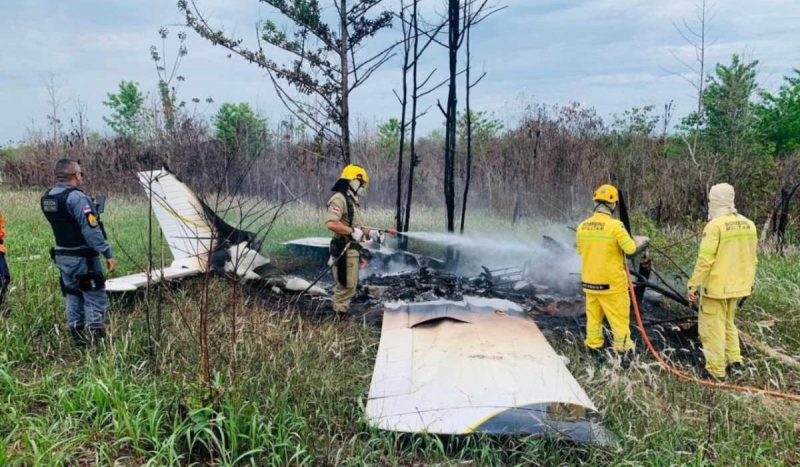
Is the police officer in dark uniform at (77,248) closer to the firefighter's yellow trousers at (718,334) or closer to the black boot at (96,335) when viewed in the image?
the black boot at (96,335)

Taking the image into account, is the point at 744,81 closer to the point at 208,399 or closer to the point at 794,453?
the point at 794,453

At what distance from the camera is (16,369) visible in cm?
432

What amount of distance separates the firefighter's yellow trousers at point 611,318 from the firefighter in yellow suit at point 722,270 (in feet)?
2.11

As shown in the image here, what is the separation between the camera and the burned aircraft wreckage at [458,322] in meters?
3.41

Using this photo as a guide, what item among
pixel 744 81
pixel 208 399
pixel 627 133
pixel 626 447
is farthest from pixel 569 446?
pixel 744 81

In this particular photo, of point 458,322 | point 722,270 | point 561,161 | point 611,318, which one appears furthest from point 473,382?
point 561,161

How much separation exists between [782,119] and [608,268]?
52.2 ft

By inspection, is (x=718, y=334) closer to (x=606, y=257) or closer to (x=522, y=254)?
(x=606, y=257)

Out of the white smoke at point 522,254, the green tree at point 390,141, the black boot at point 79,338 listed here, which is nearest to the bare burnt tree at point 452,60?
the white smoke at point 522,254

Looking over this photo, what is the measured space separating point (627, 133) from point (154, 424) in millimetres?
14801

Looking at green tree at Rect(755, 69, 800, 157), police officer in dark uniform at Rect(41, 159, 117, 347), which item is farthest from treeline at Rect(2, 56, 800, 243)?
police officer in dark uniform at Rect(41, 159, 117, 347)

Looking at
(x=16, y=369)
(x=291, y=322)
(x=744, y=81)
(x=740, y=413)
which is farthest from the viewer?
(x=744, y=81)

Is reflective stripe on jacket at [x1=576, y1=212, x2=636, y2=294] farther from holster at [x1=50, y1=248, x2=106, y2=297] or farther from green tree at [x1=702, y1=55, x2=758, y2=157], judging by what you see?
green tree at [x1=702, y1=55, x2=758, y2=157]

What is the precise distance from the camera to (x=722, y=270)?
4891mm
